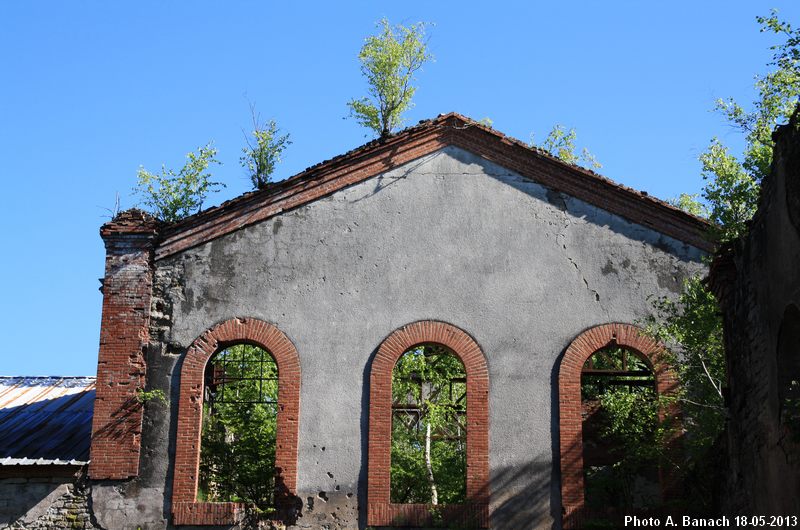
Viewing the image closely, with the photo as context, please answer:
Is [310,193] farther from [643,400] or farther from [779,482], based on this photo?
[779,482]

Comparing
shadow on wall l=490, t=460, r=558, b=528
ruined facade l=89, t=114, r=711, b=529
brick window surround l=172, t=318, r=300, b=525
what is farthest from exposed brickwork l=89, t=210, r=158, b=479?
shadow on wall l=490, t=460, r=558, b=528

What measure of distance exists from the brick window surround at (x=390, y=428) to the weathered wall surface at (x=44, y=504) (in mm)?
4141

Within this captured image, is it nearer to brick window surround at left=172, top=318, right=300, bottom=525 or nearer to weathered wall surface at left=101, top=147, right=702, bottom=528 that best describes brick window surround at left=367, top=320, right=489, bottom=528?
weathered wall surface at left=101, top=147, right=702, bottom=528

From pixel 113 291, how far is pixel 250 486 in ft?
16.3

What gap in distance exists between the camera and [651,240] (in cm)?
1672

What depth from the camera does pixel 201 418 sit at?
1591 centimetres

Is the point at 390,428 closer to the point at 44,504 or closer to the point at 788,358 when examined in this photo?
the point at 44,504

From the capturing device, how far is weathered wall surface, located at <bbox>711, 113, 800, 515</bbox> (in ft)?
35.4

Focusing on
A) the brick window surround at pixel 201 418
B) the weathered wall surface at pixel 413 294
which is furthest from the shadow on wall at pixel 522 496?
the brick window surround at pixel 201 418

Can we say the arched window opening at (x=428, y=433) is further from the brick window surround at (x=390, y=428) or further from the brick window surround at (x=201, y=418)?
the brick window surround at (x=201, y=418)

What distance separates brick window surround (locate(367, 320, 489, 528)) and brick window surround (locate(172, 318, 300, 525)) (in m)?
1.15

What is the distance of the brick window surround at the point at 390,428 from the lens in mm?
15312

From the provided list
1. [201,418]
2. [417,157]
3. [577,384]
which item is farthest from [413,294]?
[201,418]

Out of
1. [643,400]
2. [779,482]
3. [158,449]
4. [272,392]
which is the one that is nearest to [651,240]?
[643,400]
